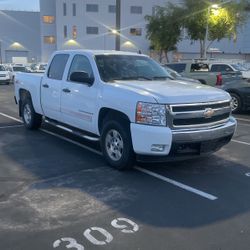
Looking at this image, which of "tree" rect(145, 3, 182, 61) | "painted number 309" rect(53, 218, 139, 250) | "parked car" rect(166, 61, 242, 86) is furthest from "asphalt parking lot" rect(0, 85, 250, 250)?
"tree" rect(145, 3, 182, 61)

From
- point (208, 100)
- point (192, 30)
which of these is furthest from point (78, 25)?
point (208, 100)

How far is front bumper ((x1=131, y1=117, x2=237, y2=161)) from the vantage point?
579cm

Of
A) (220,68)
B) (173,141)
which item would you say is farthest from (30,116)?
(220,68)

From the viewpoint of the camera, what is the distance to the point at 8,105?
15453mm

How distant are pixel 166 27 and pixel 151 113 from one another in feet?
106

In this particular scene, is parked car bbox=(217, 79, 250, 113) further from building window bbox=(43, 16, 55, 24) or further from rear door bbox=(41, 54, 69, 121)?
building window bbox=(43, 16, 55, 24)

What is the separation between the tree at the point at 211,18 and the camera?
105ft

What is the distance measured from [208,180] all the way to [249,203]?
0.96 m

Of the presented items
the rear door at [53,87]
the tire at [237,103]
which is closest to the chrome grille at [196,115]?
the rear door at [53,87]

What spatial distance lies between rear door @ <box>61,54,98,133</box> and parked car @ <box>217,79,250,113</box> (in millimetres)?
6831

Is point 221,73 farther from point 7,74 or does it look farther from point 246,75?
point 7,74

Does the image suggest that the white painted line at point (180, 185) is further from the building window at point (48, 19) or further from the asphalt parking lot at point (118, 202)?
the building window at point (48, 19)

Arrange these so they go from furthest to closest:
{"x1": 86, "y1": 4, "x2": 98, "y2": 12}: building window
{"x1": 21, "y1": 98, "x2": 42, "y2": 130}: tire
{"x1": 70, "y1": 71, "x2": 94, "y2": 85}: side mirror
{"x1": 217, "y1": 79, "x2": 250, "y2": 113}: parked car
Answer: {"x1": 86, "y1": 4, "x2": 98, "y2": 12}: building window, {"x1": 217, "y1": 79, "x2": 250, "y2": 113}: parked car, {"x1": 21, "y1": 98, "x2": 42, "y2": 130}: tire, {"x1": 70, "y1": 71, "x2": 94, "y2": 85}: side mirror

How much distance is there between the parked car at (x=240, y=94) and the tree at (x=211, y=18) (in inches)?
747
